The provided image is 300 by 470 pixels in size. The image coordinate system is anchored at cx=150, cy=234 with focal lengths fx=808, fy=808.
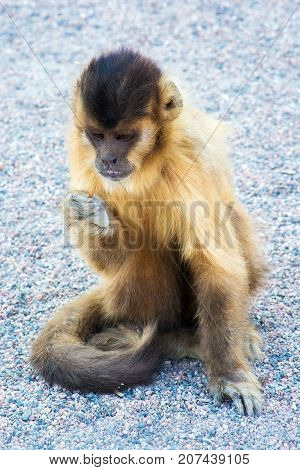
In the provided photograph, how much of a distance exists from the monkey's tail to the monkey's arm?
46 cm

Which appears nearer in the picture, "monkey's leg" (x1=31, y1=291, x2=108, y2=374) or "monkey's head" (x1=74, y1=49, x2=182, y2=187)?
"monkey's head" (x1=74, y1=49, x2=182, y2=187)

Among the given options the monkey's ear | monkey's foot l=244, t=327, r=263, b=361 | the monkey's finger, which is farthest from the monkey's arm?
the monkey's finger

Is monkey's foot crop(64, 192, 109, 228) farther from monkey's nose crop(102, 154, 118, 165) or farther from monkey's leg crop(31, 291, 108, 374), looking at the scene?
monkey's leg crop(31, 291, 108, 374)

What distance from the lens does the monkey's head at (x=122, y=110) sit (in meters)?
4.30

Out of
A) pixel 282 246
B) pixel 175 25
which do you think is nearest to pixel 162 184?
pixel 282 246

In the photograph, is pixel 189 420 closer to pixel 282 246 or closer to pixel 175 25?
pixel 282 246

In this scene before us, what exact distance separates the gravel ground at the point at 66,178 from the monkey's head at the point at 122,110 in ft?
3.75

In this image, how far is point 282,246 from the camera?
19.9 feet

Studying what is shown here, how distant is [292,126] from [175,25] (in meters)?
2.65

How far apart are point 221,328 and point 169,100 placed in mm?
1328

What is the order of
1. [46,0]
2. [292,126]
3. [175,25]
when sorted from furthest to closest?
[46,0], [175,25], [292,126]

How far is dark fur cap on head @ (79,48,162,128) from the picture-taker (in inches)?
168

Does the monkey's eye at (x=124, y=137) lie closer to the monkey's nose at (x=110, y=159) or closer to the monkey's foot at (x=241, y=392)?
the monkey's nose at (x=110, y=159)

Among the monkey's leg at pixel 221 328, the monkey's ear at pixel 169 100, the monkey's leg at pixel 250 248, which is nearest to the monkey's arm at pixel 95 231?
the monkey's leg at pixel 221 328
